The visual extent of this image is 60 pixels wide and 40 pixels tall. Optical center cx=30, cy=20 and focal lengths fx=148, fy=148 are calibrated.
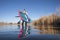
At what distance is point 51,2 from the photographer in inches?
330

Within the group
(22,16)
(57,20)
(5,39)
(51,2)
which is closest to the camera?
(5,39)

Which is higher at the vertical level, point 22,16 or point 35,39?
point 22,16

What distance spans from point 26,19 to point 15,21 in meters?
0.89

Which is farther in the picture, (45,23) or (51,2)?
(45,23)

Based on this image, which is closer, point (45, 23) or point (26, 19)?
point (26, 19)

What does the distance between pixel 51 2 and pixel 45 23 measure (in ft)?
10.6

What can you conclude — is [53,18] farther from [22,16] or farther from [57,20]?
[22,16]

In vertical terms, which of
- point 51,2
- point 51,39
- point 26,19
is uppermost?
point 51,2

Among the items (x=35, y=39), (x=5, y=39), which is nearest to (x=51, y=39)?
(x=35, y=39)

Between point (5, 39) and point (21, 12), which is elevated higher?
point (21, 12)

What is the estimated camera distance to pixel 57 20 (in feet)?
36.5

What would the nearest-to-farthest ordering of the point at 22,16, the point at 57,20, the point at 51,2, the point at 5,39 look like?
the point at 5,39, the point at 51,2, the point at 22,16, the point at 57,20

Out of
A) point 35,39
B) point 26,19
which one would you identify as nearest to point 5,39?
point 35,39

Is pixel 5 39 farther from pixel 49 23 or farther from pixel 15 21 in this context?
pixel 49 23
